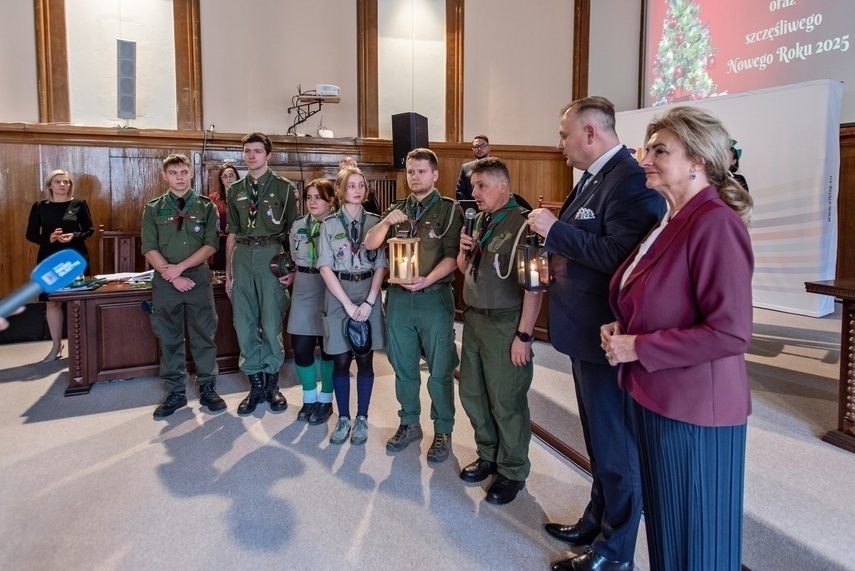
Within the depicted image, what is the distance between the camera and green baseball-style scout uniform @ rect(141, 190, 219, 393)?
351cm

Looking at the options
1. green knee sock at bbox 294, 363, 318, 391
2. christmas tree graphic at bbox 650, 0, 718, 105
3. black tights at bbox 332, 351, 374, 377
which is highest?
christmas tree graphic at bbox 650, 0, 718, 105

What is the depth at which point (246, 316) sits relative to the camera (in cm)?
353

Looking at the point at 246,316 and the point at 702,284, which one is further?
the point at 246,316

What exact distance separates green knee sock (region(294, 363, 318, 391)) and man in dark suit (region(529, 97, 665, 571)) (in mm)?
1824

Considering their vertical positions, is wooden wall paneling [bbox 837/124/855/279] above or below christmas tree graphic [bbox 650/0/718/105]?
below

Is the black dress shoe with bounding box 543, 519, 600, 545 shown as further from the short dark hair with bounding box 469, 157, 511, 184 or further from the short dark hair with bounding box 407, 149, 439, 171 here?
the short dark hair with bounding box 407, 149, 439, 171

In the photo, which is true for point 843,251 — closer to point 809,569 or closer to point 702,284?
point 809,569

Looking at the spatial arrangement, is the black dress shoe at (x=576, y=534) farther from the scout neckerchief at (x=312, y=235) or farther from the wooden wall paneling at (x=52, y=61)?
the wooden wall paneling at (x=52, y=61)

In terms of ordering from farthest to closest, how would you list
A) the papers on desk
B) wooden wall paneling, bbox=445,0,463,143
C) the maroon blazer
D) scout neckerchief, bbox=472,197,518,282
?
1. wooden wall paneling, bbox=445,0,463,143
2. the papers on desk
3. scout neckerchief, bbox=472,197,518,282
4. the maroon blazer

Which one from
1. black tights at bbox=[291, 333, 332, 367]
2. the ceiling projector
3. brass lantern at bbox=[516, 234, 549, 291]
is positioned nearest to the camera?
brass lantern at bbox=[516, 234, 549, 291]

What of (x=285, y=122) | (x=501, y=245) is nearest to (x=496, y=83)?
(x=285, y=122)

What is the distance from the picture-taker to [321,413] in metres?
3.36

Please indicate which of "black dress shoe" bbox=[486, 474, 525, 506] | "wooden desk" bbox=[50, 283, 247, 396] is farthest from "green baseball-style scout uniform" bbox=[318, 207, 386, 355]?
"wooden desk" bbox=[50, 283, 247, 396]

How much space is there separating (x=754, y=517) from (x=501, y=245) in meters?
1.36
